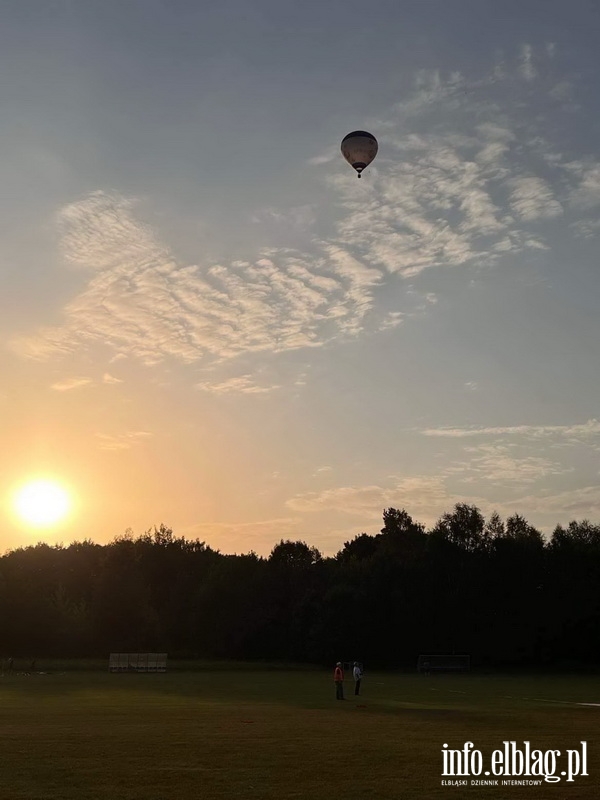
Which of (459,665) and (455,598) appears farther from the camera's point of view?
(455,598)

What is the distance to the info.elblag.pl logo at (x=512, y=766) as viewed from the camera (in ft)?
61.8

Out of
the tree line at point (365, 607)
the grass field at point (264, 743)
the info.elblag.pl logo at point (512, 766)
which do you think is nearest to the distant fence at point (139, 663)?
the tree line at point (365, 607)

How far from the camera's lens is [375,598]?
368 ft

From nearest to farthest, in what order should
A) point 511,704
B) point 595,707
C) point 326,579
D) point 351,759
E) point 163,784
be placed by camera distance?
1. point 163,784
2. point 351,759
3. point 595,707
4. point 511,704
5. point 326,579

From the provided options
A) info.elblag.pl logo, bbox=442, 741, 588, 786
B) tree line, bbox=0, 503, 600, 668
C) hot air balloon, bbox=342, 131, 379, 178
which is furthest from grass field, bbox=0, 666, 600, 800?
tree line, bbox=0, 503, 600, 668

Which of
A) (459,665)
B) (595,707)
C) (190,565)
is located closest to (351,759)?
(595,707)

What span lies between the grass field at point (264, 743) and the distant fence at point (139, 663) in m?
43.8

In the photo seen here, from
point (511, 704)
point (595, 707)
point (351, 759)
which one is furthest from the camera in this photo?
point (511, 704)

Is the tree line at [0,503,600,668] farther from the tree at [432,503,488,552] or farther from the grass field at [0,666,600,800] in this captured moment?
the grass field at [0,666,600,800]

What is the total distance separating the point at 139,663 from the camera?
9012 cm

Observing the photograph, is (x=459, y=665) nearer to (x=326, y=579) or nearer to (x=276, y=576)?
(x=326, y=579)

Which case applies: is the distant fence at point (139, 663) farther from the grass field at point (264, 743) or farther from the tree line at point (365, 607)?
the grass field at point (264, 743)

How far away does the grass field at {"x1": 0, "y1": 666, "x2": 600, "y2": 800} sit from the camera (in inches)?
692

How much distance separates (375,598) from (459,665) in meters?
14.8
